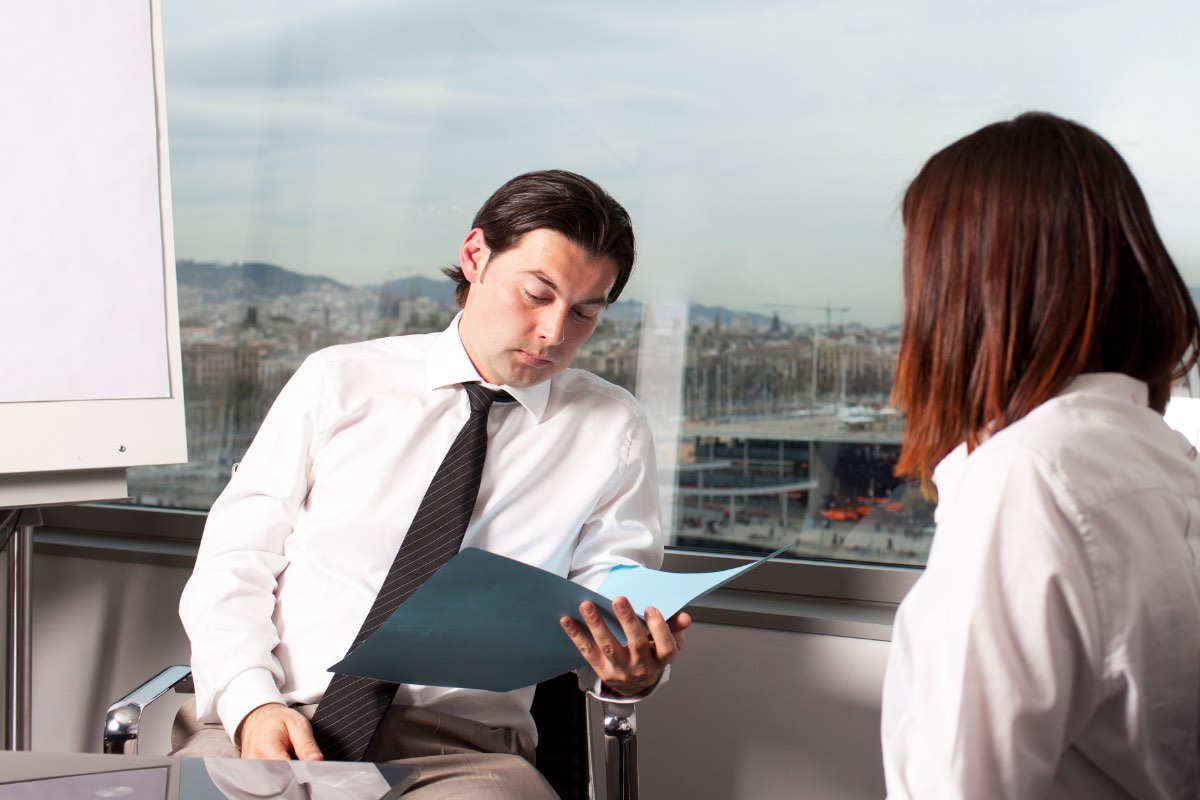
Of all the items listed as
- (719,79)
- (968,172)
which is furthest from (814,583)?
(968,172)

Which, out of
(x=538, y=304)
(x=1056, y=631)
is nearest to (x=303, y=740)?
(x=538, y=304)

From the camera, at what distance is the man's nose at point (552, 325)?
57.2 inches

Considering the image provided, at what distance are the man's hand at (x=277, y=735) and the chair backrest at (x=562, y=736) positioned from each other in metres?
0.40

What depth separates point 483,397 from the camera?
5.10 feet

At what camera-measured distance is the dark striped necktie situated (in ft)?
4.34

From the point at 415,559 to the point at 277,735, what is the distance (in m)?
0.28

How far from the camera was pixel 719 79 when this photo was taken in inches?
76.5

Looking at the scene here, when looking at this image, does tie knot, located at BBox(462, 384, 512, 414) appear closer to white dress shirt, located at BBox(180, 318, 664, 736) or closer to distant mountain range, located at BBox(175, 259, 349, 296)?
white dress shirt, located at BBox(180, 318, 664, 736)

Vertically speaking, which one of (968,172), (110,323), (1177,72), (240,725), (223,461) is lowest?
(240,725)

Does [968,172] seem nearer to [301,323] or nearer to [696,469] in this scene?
[696,469]

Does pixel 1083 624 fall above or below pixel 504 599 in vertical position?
above

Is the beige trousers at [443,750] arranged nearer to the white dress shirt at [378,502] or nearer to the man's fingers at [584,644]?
the white dress shirt at [378,502]

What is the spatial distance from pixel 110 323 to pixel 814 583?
4.46 ft

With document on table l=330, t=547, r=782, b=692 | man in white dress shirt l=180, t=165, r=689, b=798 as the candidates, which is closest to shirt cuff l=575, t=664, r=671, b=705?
man in white dress shirt l=180, t=165, r=689, b=798
